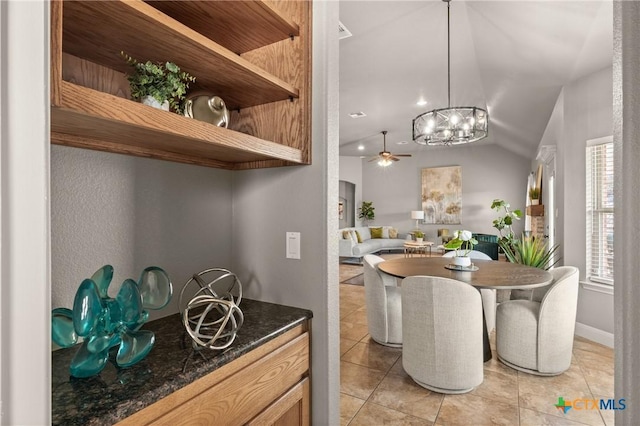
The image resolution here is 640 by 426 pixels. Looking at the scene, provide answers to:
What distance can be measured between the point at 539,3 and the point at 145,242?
313 centimetres

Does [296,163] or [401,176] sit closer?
[296,163]

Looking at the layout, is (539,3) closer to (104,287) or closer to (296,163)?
(296,163)

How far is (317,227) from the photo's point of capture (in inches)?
56.0

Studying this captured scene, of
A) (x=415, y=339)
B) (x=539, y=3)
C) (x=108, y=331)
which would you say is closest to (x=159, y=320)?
(x=108, y=331)

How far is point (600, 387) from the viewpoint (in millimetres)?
2418

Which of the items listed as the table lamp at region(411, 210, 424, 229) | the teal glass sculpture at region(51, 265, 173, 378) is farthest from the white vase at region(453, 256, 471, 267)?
the table lamp at region(411, 210, 424, 229)

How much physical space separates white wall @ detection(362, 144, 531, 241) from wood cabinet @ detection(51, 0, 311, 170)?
29.2ft

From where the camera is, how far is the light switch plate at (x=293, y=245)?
1.48m

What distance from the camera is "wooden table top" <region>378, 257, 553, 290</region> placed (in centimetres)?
244

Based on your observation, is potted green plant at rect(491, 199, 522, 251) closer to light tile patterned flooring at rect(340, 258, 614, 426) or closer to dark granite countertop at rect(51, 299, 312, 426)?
light tile patterned flooring at rect(340, 258, 614, 426)

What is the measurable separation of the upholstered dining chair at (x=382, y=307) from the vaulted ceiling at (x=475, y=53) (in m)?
2.29

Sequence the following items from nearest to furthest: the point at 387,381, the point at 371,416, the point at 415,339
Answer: the point at 371,416 → the point at 415,339 → the point at 387,381

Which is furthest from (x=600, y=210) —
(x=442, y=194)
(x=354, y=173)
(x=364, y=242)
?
(x=354, y=173)

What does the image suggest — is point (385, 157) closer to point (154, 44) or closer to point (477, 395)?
point (477, 395)
